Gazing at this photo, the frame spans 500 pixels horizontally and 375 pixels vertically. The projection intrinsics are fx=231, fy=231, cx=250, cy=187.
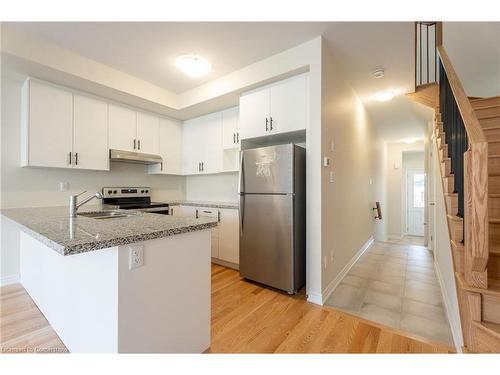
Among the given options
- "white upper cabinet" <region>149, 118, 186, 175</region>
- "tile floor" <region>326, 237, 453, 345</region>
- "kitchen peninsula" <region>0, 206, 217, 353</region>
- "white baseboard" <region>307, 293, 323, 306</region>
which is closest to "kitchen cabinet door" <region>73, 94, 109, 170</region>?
"white upper cabinet" <region>149, 118, 186, 175</region>

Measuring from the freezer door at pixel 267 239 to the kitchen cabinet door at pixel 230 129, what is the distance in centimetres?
110

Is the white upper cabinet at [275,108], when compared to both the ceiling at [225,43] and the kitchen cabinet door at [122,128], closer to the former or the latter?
the ceiling at [225,43]

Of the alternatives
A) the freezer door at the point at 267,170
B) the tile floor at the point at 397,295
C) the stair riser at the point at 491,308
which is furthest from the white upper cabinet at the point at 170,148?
the stair riser at the point at 491,308

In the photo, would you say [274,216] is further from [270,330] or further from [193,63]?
[193,63]

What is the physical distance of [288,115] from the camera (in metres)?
2.57

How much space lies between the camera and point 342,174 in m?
2.94

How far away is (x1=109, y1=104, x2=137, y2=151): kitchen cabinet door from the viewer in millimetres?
3178

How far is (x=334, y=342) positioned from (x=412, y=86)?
11.0 ft

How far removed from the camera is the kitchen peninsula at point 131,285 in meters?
1.09

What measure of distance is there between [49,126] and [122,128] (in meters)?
0.82

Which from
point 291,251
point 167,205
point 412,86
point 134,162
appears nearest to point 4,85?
Result: point 134,162

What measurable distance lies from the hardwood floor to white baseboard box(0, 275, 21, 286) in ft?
0.86

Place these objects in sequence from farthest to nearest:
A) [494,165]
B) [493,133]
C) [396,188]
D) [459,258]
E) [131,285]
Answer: [396,188] → [493,133] → [494,165] → [459,258] → [131,285]

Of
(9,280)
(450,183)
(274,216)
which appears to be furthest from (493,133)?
(9,280)
